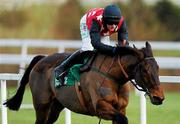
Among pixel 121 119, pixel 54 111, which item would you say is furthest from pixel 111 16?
pixel 54 111

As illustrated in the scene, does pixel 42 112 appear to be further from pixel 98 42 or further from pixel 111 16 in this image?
pixel 111 16

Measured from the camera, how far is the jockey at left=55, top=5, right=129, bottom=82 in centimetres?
910

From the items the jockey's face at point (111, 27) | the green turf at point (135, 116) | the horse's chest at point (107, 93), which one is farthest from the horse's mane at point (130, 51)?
the green turf at point (135, 116)

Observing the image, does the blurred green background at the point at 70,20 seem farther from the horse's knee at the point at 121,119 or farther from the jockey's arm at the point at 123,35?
the horse's knee at the point at 121,119

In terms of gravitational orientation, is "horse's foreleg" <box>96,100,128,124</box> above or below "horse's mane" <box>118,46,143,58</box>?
below

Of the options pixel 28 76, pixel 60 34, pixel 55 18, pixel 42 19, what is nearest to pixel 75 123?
pixel 28 76

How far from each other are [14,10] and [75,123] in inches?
716

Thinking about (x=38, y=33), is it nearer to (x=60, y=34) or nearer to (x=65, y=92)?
(x=60, y=34)

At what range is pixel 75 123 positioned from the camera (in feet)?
40.9

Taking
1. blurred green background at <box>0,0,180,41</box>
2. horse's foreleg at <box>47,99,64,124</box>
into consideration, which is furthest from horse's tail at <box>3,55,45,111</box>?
blurred green background at <box>0,0,180,41</box>

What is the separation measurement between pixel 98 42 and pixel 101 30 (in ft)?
0.86

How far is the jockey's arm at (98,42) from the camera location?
29.7ft

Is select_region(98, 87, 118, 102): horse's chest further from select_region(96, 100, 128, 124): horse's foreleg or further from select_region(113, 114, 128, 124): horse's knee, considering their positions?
select_region(113, 114, 128, 124): horse's knee

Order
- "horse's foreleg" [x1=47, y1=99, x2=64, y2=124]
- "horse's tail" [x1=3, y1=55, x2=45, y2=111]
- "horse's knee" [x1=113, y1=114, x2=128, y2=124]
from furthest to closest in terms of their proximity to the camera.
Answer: "horse's tail" [x1=3, y1=55, x2=45, y2=111]
"horse's foreleg" [x1=47, y1=99, x2=64, y2=124]
"horse's knee" [x1=113, y1=114, x2=128, y2=124]
